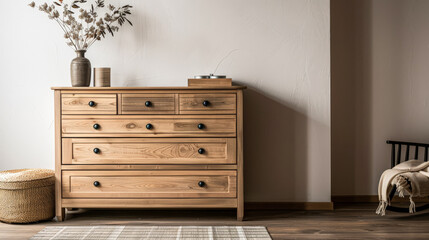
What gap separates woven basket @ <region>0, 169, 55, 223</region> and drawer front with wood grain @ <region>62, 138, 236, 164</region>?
0.31 meters

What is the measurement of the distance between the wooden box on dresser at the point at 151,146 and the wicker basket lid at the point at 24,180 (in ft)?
0.32

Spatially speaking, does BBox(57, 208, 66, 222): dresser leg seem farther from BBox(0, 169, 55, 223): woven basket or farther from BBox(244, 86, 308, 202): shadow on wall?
BBox(244, 86, 308, 202): shadow on wall

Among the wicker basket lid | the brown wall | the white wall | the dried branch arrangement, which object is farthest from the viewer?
the brown wall

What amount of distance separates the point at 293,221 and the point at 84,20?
7.19 ft

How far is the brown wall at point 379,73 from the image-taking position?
371cm

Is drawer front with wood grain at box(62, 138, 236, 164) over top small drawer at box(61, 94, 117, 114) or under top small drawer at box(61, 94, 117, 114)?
under

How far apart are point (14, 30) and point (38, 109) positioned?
650 mm

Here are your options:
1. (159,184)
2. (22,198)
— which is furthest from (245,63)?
(22,198)

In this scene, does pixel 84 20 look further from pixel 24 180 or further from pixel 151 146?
pixel 24 180

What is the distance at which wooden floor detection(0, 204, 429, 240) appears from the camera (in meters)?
2.74

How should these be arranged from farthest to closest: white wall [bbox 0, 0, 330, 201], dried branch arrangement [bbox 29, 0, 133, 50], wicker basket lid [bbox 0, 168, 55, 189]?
white wall [bbox 0, 0, 330, 201]
dried branch arrangement [bbox 29, 0, 133, 50]
wicker basket lid [bbox 0, 168, 55, 189]

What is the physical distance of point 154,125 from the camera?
3004mm

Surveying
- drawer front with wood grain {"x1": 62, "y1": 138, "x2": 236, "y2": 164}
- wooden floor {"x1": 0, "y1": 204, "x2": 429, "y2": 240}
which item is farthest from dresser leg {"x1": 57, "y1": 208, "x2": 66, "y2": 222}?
drawer front with wood grain {"x1": 62, "y1": 138, "x2": 236, "y2": 164}

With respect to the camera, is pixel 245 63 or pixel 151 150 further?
pixel 245 63
